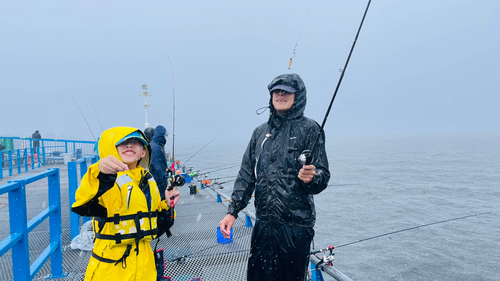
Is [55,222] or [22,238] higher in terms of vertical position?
[22,238]

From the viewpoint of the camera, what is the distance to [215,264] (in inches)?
170

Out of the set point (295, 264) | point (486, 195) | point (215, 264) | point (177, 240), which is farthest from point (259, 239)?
point (486, 195)

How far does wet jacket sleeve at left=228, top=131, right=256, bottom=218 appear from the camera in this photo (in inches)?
100

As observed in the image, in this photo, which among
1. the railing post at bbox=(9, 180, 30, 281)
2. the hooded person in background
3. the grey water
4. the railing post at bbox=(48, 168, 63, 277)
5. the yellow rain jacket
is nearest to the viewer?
the yellow rain jacket

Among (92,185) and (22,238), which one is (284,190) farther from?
(22,238)

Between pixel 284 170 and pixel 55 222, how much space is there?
3.17m

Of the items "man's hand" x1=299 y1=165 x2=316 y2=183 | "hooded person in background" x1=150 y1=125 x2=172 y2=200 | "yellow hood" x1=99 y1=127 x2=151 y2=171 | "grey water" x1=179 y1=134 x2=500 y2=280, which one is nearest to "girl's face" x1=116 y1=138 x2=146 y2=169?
"yellow hood" x1=99 y1=127 x2=151 y2=171

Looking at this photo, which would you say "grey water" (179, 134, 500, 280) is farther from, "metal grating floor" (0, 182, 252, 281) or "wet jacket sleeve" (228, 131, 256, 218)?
"wet jacket sleeve" (228, 131, 256, 218)

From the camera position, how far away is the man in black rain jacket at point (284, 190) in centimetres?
228

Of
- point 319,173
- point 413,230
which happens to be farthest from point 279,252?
point 413,230

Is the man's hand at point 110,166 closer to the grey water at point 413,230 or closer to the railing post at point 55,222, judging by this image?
the railing post at point 55,222

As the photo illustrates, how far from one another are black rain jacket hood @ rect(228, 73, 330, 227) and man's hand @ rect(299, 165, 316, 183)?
72mm

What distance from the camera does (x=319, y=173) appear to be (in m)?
2.15

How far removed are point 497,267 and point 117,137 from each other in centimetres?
1756
